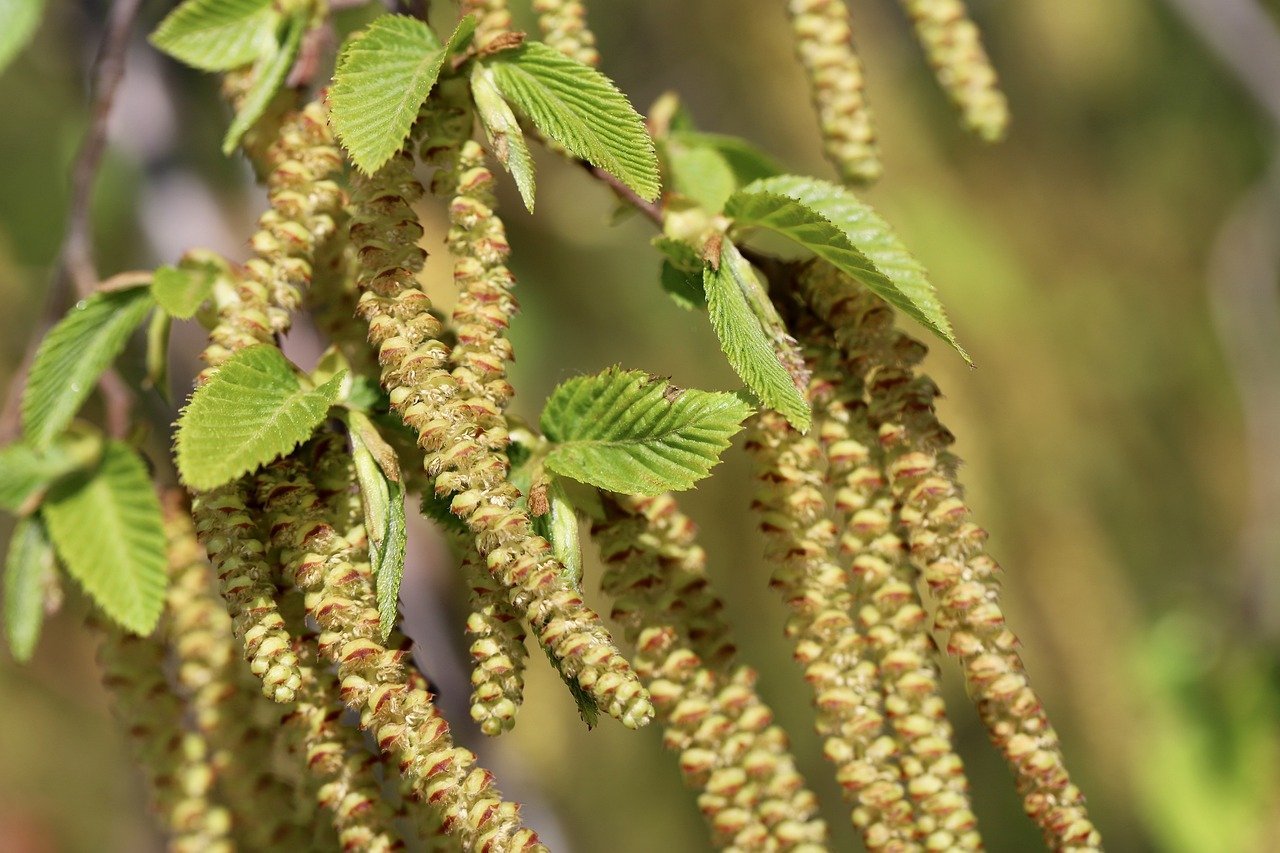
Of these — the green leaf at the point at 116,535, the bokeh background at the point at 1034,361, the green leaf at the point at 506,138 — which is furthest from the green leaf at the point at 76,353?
the bokeh background at the point at 1034,361

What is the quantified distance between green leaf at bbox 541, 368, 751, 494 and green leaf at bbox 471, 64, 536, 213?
4.5 inches

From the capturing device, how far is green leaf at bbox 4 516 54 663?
2.67ft

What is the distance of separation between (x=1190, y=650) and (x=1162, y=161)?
155cm

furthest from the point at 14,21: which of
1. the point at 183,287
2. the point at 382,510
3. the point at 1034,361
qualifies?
the point at 1034,361

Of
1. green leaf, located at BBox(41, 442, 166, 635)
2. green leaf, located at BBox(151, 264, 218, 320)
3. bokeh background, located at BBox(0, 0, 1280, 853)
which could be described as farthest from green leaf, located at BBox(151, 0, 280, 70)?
bokeh background, located at BBox(0, 0, 1280, 853)

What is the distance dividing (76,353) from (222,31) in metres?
0.25

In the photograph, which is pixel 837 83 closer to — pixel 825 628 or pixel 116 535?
pixel 825 628

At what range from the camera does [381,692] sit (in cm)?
56

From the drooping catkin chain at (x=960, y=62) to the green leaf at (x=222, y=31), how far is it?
49 centimetres

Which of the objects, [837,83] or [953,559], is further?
[837,83]

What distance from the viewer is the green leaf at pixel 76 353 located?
78 cm

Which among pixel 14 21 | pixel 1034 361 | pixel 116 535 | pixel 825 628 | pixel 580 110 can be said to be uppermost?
pixel 580 110

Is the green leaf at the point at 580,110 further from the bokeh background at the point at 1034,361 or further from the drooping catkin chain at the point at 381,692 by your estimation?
the bokeh background at the point at 1034,361

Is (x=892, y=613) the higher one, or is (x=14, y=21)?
(x=14, y=21)
